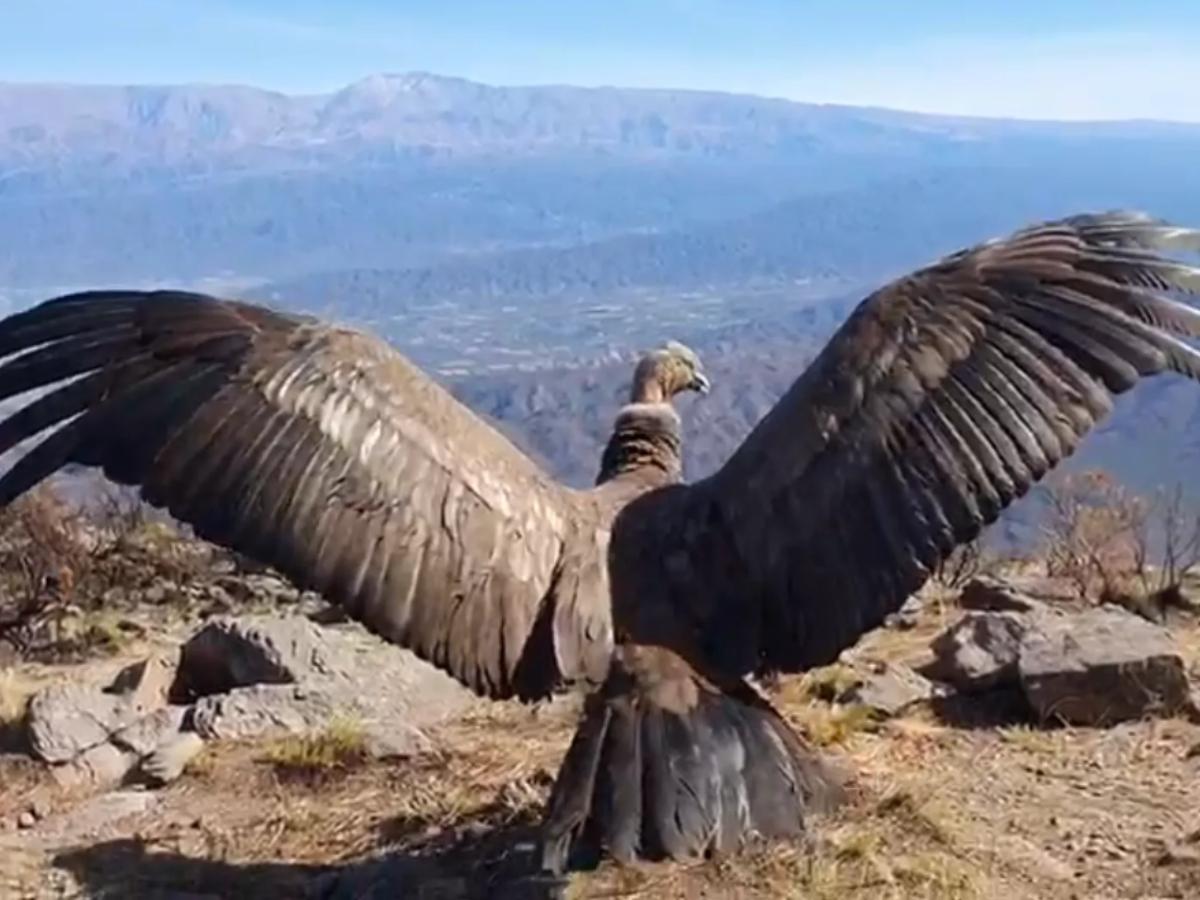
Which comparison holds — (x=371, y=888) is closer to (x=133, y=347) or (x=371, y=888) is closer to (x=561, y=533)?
(x=561, y=533)

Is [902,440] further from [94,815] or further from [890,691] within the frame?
[94,815]

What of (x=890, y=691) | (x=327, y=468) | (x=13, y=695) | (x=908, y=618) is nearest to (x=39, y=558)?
(x=13, y=695)

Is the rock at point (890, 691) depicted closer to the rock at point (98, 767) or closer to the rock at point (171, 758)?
the rock at point (171, 758)

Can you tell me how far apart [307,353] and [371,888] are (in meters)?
1.48

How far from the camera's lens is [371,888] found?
4.76 m

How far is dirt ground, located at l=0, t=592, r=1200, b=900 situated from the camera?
4.48 m

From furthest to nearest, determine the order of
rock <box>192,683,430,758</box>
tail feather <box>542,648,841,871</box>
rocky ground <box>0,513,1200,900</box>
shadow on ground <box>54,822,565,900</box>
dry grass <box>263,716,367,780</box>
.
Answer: rock <box>192,683,430,758</box>, dry grass <box>263,716,367,780</box>, shadow on ground <box>54,822,565,900</box>, rocky ground <box>0,513,1200,900</box>, tail feather <box>542,648,841,871</box>

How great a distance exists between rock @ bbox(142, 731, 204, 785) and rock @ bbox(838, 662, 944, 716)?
7.55 ft

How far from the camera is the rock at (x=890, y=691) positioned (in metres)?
6.22

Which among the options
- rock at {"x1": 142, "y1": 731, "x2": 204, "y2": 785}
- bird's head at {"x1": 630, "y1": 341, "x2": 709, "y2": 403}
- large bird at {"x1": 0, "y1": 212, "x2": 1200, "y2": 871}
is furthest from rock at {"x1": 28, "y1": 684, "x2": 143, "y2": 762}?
bird's head at {"x1": 630, "y1": 341, "x2": 709, "y2": 403}

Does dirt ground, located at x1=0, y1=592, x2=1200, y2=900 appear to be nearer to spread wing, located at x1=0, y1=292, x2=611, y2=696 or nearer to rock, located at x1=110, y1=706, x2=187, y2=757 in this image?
rock, located at x1=110, y1=706, x2=187, y2=757

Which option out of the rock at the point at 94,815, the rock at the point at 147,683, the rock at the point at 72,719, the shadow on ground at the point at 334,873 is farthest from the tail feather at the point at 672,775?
the rock at the point at 147,683

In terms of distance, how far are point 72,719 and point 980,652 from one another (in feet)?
10.9

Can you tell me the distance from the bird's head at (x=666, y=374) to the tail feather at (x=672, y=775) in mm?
1446
